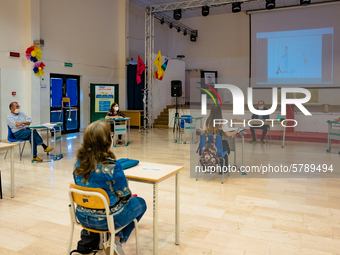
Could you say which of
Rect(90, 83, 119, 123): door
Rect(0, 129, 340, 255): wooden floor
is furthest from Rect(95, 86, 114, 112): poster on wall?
Rect(0, 129, 340, 255): wooden floor

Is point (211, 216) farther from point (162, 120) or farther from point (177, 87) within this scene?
point (162, 120)

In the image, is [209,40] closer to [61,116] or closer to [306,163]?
[61,116]

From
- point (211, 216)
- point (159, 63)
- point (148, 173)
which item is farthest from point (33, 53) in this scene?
point (148, 173)

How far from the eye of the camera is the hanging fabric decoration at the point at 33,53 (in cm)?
895

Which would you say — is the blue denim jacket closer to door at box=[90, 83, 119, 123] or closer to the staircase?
door at box=[90, 83, 119, 123]

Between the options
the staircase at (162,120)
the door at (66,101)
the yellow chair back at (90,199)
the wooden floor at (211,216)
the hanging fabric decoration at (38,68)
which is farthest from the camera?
the staircase at (162,120)

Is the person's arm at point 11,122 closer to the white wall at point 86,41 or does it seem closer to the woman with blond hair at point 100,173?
the white wall at point 86,41

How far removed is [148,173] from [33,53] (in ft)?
26.0

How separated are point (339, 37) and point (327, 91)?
217cm

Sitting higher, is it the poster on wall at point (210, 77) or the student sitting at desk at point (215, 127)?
the poster on wall at point (210, 77)

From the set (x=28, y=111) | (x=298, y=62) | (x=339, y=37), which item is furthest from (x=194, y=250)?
(x=339, y=37)

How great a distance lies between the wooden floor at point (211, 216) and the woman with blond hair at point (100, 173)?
642 mm

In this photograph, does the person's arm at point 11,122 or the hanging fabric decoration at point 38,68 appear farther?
the hanging fabric decoration at point 38,68

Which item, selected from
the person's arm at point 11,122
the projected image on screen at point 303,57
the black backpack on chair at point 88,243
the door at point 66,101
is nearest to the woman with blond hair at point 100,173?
the black backpack on chair at point 88,243
